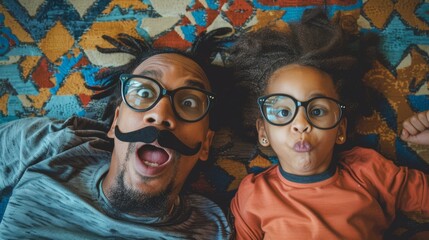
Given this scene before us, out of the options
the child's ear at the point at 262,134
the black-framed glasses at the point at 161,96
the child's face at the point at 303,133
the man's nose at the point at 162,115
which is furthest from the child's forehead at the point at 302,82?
the man's nose at the point at 162,115

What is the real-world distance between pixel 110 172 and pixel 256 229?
588mm

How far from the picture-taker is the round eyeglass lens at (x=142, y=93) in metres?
1.12

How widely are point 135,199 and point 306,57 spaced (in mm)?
814

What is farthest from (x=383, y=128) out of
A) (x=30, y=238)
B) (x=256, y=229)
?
(x=30, y=238)

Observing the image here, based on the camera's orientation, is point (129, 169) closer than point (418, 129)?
A: Yes

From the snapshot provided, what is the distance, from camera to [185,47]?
1.46 metres

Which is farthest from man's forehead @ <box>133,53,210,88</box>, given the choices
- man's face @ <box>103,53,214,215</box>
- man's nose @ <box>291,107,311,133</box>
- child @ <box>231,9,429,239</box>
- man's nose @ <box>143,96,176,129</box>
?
man's nose @ <box>291,107,311,133</box>

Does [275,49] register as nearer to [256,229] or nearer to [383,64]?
[383,64]

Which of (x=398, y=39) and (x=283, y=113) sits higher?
(x=398, y=39)

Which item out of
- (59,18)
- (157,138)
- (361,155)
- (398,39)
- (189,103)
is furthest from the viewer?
(59,18)

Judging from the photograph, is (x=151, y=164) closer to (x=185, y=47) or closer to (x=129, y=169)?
(x=129, y=169)

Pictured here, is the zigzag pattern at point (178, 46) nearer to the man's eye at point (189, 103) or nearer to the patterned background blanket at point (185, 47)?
the patterned background blanket at point (185, 47)

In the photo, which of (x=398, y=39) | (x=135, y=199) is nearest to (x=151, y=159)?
(x=135, y=199)

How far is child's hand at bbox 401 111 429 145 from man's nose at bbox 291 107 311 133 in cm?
45
